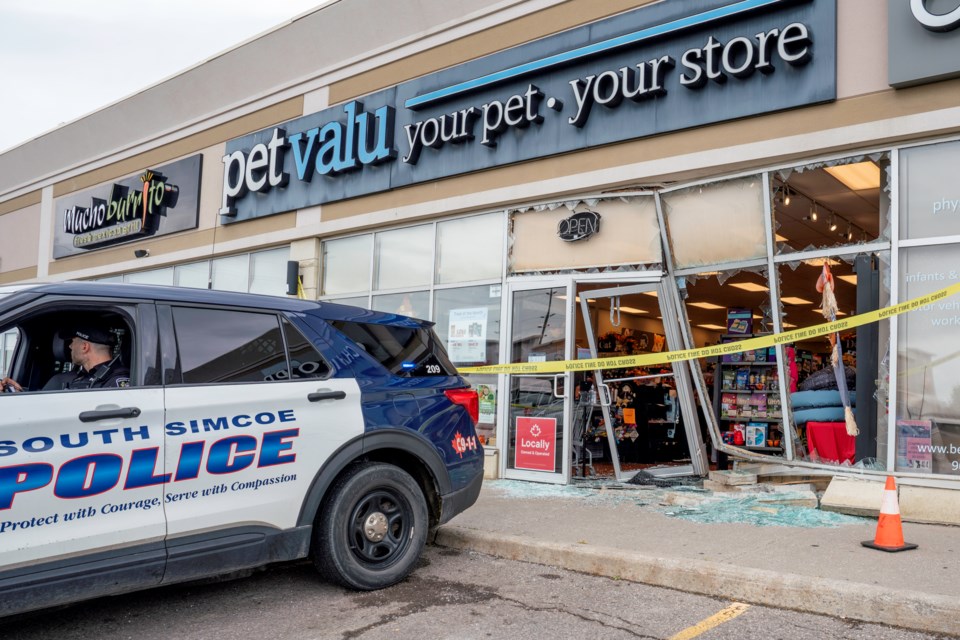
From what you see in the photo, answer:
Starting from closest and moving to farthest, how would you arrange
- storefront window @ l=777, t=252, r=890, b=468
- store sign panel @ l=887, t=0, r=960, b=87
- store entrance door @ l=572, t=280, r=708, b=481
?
1. store sign panel @ l=887, t=0, r=960, b=87
2. storefront window @ l=777, t=252, r=890, b=468
3. store entrance door @ l=572, t=280, r=708, b=481

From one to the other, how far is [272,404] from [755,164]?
19.9 ft

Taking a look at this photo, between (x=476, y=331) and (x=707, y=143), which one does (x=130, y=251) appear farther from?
(x=707, y=143)

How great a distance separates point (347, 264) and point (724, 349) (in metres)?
6.68

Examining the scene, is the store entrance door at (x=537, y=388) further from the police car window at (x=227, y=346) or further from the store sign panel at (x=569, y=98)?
the police car window at (x=227, y=346)

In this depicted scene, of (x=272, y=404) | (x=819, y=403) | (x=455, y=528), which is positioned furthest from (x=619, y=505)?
(x=272, y=404)

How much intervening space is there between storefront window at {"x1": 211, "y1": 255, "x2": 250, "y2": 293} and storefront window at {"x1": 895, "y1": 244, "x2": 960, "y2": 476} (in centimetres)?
1098

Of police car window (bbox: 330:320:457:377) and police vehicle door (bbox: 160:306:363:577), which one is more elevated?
police car window (bbox: 330:320:457:377)

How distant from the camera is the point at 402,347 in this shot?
5.61m

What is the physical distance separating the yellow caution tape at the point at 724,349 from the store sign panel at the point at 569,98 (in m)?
2.25

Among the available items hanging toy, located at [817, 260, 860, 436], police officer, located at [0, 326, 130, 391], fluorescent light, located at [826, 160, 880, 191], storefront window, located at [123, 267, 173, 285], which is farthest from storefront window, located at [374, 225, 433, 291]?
police officer, located at [0, 326, 130, 391]

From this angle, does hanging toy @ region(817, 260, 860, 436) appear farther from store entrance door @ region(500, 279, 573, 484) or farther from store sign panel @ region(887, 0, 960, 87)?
store entrance door @ region(500, 279, 573, 484)

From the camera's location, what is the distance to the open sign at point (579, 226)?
9742 millimetres

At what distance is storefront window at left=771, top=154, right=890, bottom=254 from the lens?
25.9 ft

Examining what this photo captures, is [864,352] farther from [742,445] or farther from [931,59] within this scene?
[742,445]
